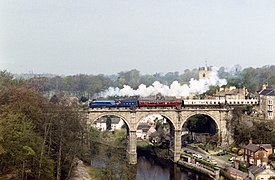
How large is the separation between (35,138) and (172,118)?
25.4 meters

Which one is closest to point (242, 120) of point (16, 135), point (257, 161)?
point (257, 161)

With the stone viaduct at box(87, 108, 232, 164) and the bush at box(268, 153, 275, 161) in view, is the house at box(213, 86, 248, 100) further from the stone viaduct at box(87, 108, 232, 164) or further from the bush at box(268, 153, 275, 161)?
the bush at box(268, 153, 275, 161)

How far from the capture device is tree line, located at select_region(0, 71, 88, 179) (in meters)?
22.8

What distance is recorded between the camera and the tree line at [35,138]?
22.8 metres

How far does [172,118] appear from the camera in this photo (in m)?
49.4

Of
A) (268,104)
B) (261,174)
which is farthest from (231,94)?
(261,174)

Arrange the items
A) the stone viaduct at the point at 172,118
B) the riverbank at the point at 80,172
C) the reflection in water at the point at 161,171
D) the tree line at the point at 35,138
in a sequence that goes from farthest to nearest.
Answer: the stone viaduct at the point at 172,118
the reflection in water at the point at 161,171
the riverbank at the point at 80,172
the tree line at the point at 35,138

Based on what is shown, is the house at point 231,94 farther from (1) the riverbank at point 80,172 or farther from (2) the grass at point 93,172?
(1) the riverbank at point 80,172

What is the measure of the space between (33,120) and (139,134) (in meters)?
34.0

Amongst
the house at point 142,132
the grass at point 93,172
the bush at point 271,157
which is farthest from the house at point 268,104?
the grass at point 93,172

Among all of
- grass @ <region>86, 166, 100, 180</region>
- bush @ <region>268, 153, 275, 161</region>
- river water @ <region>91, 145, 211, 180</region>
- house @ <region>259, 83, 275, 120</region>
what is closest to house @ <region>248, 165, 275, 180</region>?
river water @ <region>91, 145, 211, 180</region>

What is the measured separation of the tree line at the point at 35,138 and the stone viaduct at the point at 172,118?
604cm

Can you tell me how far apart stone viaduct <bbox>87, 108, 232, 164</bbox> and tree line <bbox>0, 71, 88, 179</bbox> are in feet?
19.8

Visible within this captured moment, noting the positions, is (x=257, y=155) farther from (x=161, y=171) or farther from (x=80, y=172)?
(x=80, y=172)
